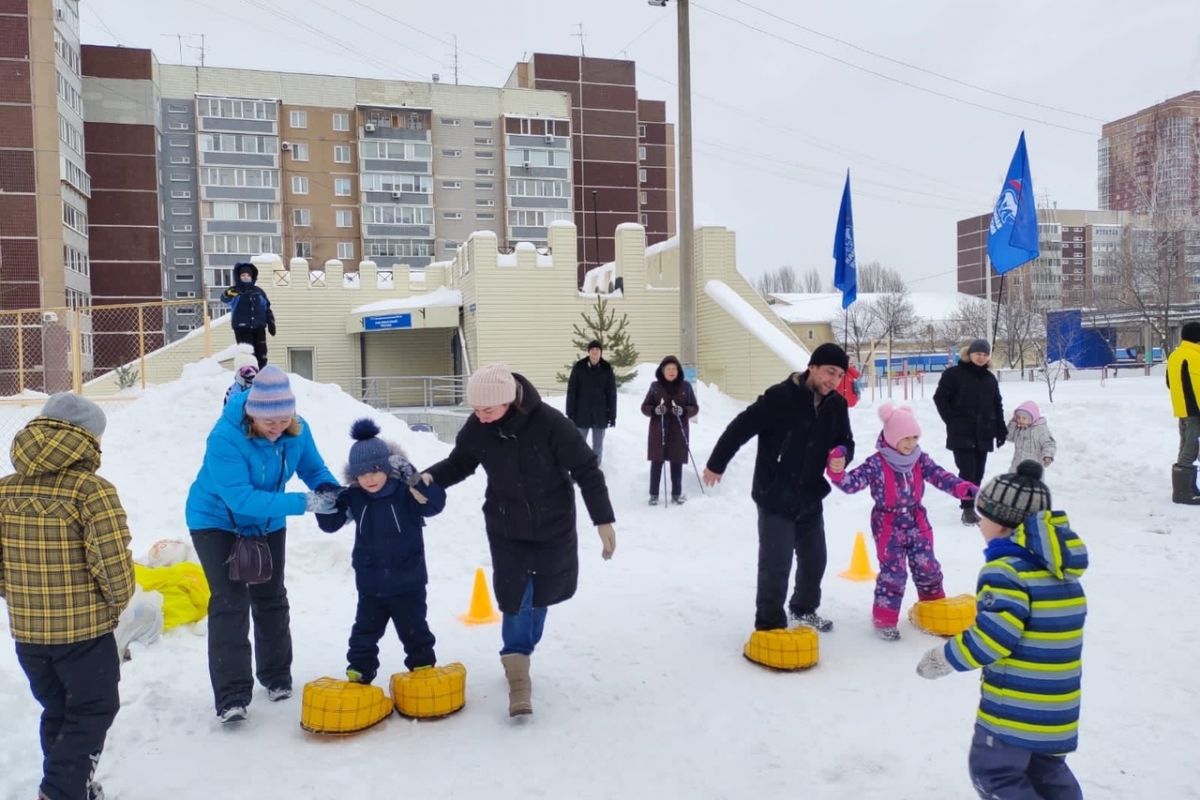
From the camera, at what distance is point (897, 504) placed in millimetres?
5562

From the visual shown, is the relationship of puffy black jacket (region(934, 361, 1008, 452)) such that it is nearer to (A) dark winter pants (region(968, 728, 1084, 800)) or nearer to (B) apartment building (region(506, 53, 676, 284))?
(A) dark winter pants (region(968, 728, 1084, 800))

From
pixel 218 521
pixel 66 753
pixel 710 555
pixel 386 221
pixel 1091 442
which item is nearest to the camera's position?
pixel 66 753

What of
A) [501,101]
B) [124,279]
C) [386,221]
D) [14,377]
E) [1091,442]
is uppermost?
[501,101]

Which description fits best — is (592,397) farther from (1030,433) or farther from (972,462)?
(1030,433)

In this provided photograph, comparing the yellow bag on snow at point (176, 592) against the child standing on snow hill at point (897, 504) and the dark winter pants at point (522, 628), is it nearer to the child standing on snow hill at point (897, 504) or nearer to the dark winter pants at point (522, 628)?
the dark winter pants at point (522, 628)

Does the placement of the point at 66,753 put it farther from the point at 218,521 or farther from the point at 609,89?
the point at 609,89

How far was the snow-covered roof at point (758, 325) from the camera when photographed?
20750 millimetres

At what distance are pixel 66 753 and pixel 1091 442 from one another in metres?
12.0

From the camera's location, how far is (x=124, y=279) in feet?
181

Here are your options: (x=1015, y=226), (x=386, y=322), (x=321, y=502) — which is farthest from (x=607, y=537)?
(x=386, y=322)

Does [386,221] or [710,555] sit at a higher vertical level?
[386,221]

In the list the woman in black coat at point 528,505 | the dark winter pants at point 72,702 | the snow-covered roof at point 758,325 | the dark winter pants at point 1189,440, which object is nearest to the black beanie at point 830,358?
the woman in black coat at point 528,505

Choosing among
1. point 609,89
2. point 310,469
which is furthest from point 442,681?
point 609,89

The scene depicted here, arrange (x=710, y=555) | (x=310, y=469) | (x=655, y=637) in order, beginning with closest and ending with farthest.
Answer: (x=310, y=469), (x=655, y=637), (x=710, y=555)
